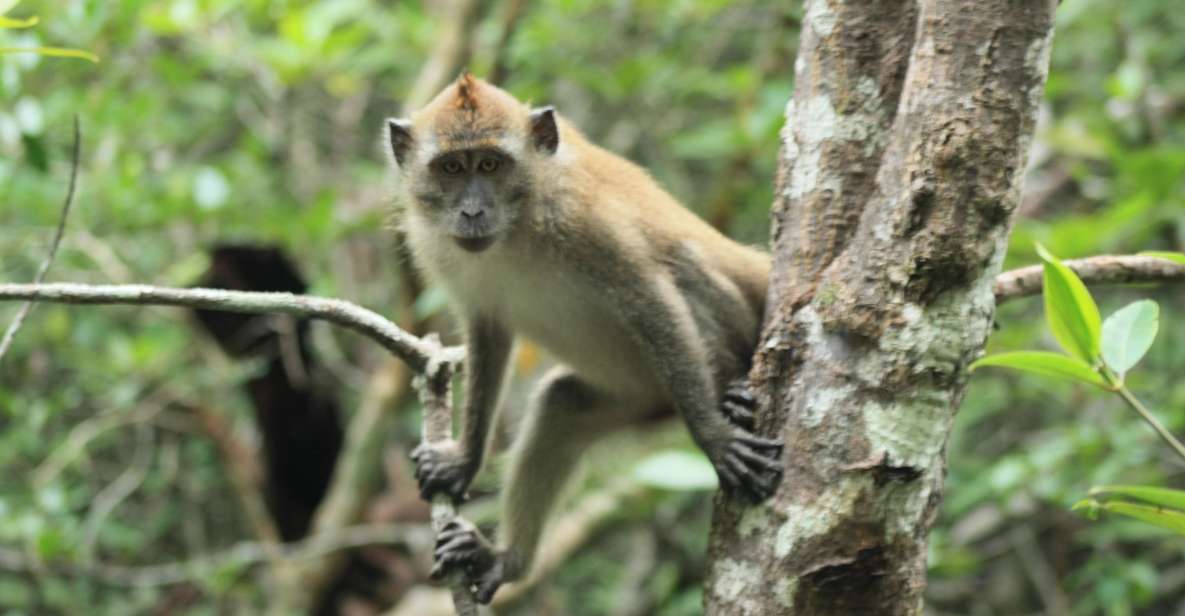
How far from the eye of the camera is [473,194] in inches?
198

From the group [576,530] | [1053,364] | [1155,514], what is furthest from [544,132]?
[576,530]

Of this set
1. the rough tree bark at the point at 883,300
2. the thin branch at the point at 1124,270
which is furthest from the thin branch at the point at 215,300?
the thin branch at the point at 1124,270

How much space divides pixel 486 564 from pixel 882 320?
267 cm

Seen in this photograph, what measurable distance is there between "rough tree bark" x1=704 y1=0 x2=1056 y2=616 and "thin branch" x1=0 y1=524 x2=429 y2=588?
4.59 metres

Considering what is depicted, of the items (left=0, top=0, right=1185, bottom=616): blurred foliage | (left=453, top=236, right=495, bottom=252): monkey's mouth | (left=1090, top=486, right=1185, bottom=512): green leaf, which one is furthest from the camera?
(left=0, top=0, right=1185, bottom=616): blurred foliage

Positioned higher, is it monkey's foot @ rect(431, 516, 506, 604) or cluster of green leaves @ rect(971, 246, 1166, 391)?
cluster of green leaves @ rect(971, 246, 1166, 391)

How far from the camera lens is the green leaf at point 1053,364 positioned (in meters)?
2.61

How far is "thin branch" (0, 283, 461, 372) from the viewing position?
2969mm

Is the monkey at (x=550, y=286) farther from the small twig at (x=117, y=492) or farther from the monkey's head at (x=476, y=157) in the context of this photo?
the small twig at (x=117, y=492)

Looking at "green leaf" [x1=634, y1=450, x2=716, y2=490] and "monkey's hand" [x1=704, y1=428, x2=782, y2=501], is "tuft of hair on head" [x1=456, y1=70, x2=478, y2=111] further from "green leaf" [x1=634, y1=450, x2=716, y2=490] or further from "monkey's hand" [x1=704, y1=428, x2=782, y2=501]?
"monkey's hand" [x1=704, y1=428, x2=782, y2=501]

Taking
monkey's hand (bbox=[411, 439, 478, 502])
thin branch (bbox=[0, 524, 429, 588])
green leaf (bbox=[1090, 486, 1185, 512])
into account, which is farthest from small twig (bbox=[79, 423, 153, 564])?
green leaf (bbox=[1090, 486, 1185, 512])

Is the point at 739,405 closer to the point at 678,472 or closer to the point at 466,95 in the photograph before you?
the point at 678,472

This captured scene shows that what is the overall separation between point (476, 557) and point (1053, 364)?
3.18 m

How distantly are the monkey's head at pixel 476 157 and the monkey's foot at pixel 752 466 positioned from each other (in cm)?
180
